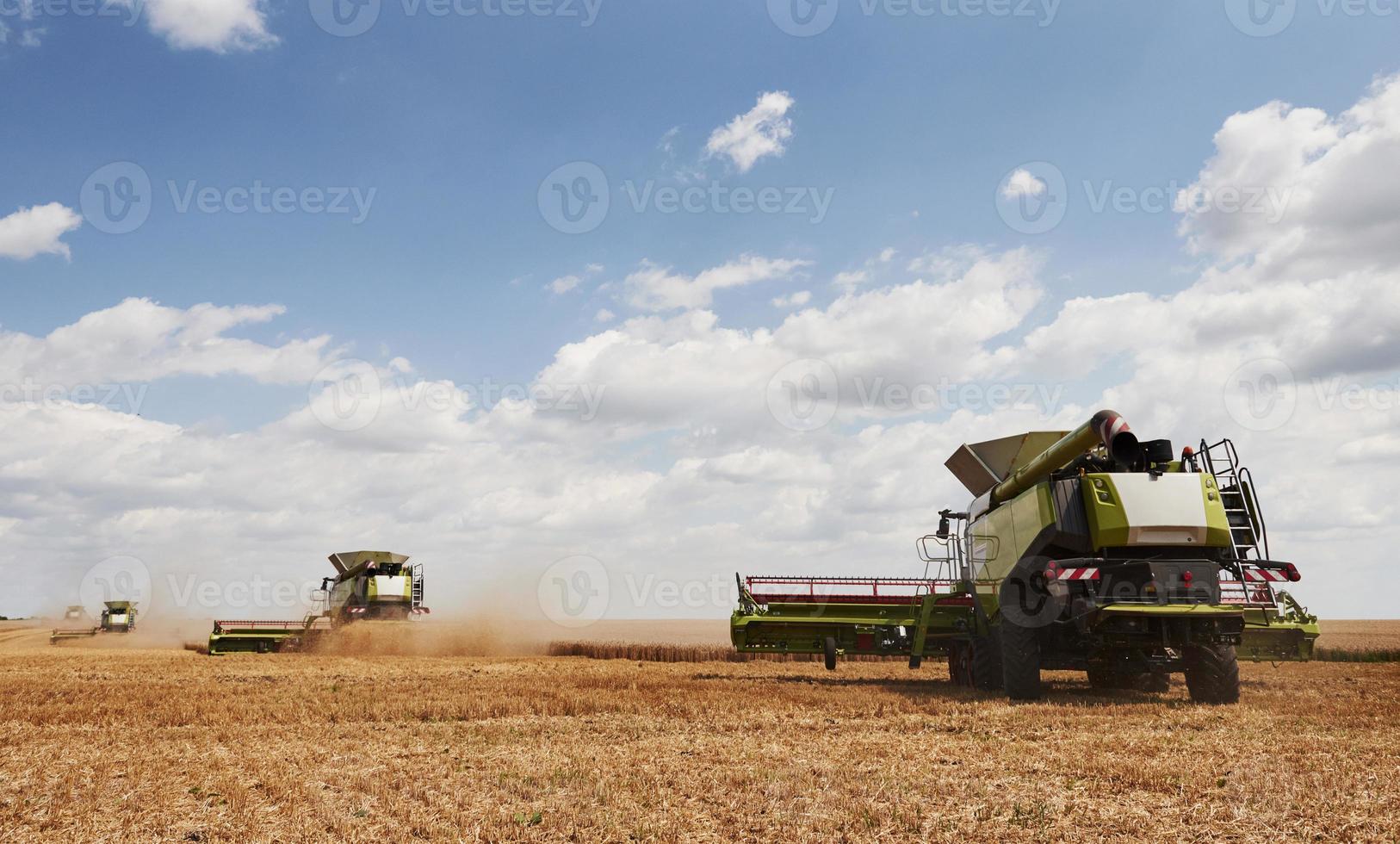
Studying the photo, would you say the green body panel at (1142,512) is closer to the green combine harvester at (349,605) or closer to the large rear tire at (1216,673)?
the large rear tire at (1216,673)

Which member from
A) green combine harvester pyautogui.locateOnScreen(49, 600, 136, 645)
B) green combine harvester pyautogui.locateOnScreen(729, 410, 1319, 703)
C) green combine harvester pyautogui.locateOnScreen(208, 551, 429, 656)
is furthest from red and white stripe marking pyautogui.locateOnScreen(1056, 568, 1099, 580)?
green combine harvester pyautogui.locateOnScreen(49, 600, 136, 645)

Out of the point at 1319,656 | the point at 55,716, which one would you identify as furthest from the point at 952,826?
the point at 1319,656

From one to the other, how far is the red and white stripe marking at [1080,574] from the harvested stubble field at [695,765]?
161cm

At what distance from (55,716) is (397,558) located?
22.2 metres

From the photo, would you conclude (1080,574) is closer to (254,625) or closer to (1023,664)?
(1023,664)

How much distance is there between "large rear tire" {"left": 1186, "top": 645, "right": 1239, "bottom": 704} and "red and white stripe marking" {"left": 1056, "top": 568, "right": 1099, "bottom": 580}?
1645 millimetres

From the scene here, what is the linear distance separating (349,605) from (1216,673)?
28648 millimetres

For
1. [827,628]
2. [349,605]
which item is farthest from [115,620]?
[827,628]

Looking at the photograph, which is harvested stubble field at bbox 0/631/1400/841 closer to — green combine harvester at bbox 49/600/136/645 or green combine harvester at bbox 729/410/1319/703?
green combine harvester at bbox 729/410/1319/703

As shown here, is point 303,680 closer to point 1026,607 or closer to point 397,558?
point 1026,607

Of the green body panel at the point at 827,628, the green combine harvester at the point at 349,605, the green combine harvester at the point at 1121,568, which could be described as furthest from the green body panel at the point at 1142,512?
the green combine harvester at the point at 349,605

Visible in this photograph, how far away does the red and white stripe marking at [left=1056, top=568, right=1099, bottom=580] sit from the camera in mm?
11984

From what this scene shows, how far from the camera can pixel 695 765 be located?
7.97 meters

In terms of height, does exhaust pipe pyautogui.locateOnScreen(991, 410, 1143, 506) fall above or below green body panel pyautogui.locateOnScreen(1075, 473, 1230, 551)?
above
